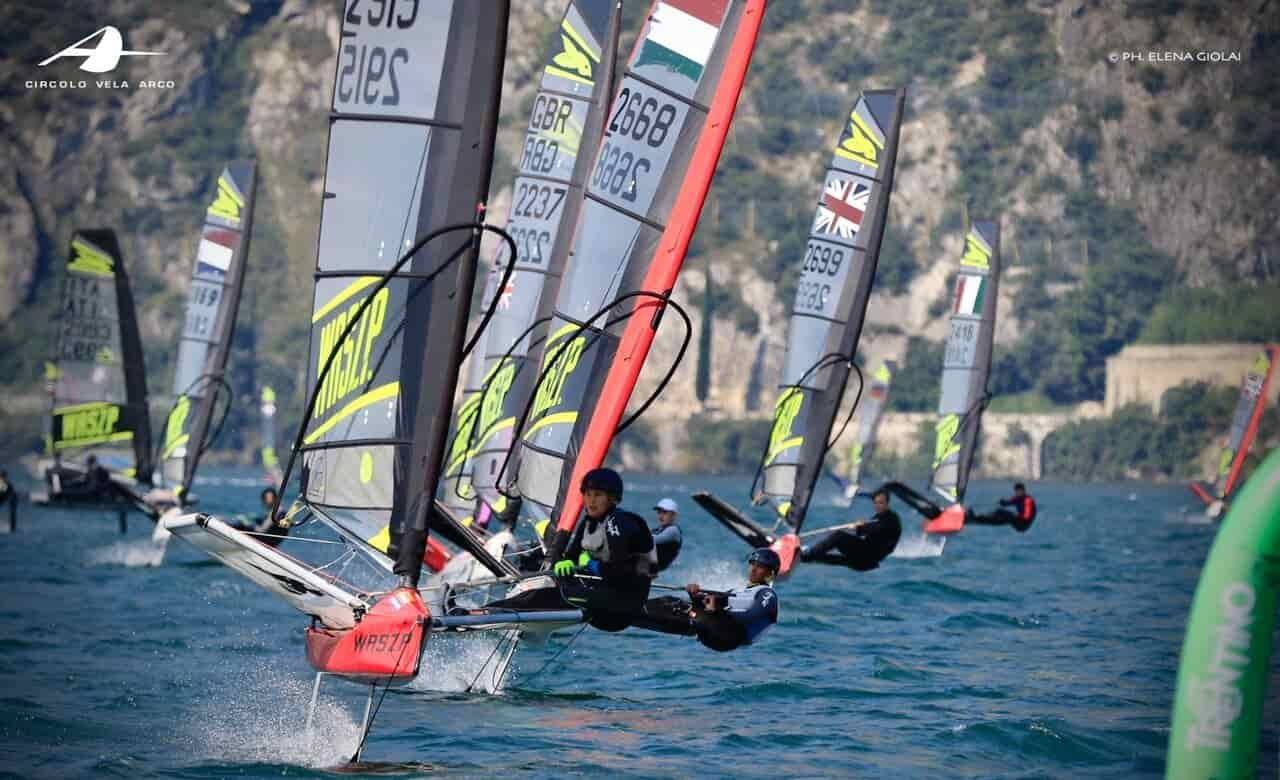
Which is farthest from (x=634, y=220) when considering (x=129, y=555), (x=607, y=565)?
(x=129, y=555)

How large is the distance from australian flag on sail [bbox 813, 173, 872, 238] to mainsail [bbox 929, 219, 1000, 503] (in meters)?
10.9

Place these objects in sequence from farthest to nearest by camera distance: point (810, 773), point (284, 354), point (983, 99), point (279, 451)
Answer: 1. point (983, 99)
2. point (284, 354)
3. point (279, 451)
4. point (810, 773)

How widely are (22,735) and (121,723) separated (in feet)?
2.70

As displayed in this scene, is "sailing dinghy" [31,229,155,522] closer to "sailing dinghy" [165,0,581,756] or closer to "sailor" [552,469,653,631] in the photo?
"sailing dinghy" [165,0,581,756]

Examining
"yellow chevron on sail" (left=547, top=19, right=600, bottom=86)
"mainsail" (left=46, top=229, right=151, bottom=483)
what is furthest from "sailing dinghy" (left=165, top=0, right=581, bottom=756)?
"mainsail" (left=46, top=229, right=151, bottom=483)

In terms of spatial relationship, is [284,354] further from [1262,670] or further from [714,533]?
[1262,670]

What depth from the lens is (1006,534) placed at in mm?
45156

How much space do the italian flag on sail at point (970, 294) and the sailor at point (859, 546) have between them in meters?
15.8

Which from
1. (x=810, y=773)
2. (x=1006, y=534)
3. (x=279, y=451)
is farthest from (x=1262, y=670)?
(x=279, y=451)

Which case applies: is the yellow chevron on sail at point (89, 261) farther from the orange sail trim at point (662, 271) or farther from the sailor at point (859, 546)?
the orange sail trim at point (662, 271)

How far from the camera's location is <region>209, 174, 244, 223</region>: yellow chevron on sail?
104ft

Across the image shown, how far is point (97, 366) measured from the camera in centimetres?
3266

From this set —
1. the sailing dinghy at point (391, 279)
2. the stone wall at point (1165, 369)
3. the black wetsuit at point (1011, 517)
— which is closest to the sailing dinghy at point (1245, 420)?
the black wetsuit at point (1011, 517)

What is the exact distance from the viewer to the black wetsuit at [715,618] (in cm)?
1180
